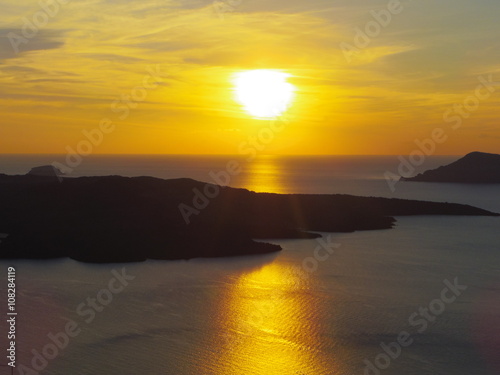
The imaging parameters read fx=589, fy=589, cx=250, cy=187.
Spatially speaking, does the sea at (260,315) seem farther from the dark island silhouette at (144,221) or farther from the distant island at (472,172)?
the distant island at (472,172)

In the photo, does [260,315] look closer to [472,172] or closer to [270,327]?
[270,327]

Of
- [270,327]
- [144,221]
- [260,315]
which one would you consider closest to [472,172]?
[144,221]

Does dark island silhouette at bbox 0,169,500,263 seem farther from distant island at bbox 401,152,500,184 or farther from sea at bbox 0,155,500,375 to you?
distant island at bbox 401,152,500,184

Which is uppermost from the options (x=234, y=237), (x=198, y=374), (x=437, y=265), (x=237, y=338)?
(x=234, y=237)

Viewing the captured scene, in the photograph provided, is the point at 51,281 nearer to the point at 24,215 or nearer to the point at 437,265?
the point at 24,215

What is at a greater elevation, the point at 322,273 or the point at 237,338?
the point at 322,273

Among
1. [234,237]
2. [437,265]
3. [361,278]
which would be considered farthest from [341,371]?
[234,237]
